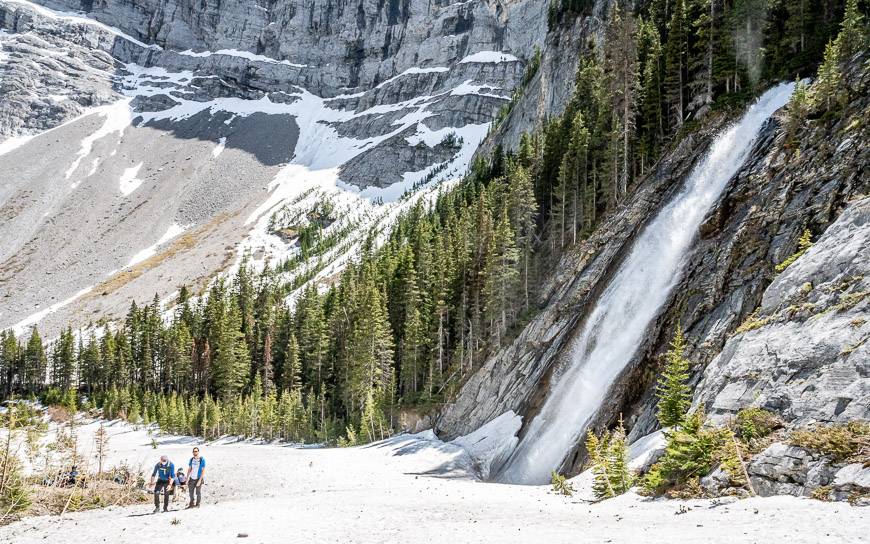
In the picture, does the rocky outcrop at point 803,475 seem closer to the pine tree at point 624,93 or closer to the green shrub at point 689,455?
the green shrub at point 689,455

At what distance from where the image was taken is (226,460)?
33.7 metres

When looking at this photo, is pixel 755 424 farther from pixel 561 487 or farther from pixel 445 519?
pixel 445 519

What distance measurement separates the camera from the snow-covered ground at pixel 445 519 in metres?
9.34

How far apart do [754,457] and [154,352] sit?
287ft

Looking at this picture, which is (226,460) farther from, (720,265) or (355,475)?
(720,265)

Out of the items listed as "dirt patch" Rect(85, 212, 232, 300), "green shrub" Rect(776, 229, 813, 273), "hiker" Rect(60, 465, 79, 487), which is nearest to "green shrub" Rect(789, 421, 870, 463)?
"green shrub" Rect(776, 229, 813, 273)

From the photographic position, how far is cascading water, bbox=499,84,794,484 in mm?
26297

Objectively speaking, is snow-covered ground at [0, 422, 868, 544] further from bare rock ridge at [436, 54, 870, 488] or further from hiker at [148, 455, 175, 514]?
bare rock ridge at [436, 54, 870, 488]

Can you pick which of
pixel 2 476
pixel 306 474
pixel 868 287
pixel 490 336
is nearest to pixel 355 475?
pixel 306 474

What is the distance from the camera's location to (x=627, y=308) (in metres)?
28.6

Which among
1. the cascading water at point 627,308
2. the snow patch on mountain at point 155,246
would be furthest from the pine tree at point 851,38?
the snow patch on mountain at point 155,246

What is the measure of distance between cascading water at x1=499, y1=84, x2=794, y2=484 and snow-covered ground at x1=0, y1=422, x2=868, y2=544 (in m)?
5.04

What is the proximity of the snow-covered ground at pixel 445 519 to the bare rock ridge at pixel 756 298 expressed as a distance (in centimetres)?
206

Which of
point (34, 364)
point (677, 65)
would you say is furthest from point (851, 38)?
point (34, 364)
